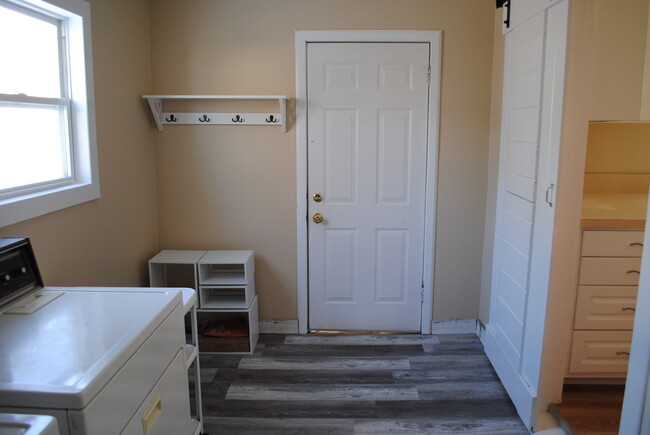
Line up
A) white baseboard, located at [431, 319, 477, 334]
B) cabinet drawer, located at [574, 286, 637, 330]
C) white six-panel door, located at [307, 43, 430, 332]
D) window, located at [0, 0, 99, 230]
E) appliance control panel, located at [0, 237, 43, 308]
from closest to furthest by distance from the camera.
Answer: appliance control panel, located at [0, 237, 43, 308], window, located at [0, 0, 99, 230], cabinet drawer, located at [574, 286, 637, 330], white six-panel door, located at [307, 43, 430, 332], white baseboard, located at [431, 319, 477, 334]

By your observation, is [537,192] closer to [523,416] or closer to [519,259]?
[519,259]

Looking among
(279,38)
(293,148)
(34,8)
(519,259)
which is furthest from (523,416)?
(34,8)

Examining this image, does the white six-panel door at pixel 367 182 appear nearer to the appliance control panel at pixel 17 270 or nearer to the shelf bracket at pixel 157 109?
the shelf bracket at pixel 157 109

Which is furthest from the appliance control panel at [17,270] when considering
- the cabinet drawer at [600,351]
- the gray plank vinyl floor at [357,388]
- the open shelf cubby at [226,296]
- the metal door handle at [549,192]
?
the cabinet drawer at [600,351]

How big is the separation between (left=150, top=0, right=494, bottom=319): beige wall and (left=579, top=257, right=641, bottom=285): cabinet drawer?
1008 millimetres

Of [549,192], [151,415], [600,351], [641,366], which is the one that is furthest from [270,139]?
[641,366]

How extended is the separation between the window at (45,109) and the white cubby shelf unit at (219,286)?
88 centimetres

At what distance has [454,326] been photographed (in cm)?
367

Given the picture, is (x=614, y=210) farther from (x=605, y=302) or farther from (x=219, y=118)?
(x=219, y=118)

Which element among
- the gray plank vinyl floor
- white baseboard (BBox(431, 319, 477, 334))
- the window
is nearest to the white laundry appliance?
the window

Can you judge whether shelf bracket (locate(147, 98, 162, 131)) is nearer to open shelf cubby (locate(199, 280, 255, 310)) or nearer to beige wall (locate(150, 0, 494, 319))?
beige wall (locate(150, 0, 494, 319))

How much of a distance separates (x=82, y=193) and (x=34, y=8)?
826mm

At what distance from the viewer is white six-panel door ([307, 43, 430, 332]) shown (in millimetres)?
3393

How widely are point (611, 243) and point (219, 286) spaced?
221 cm
